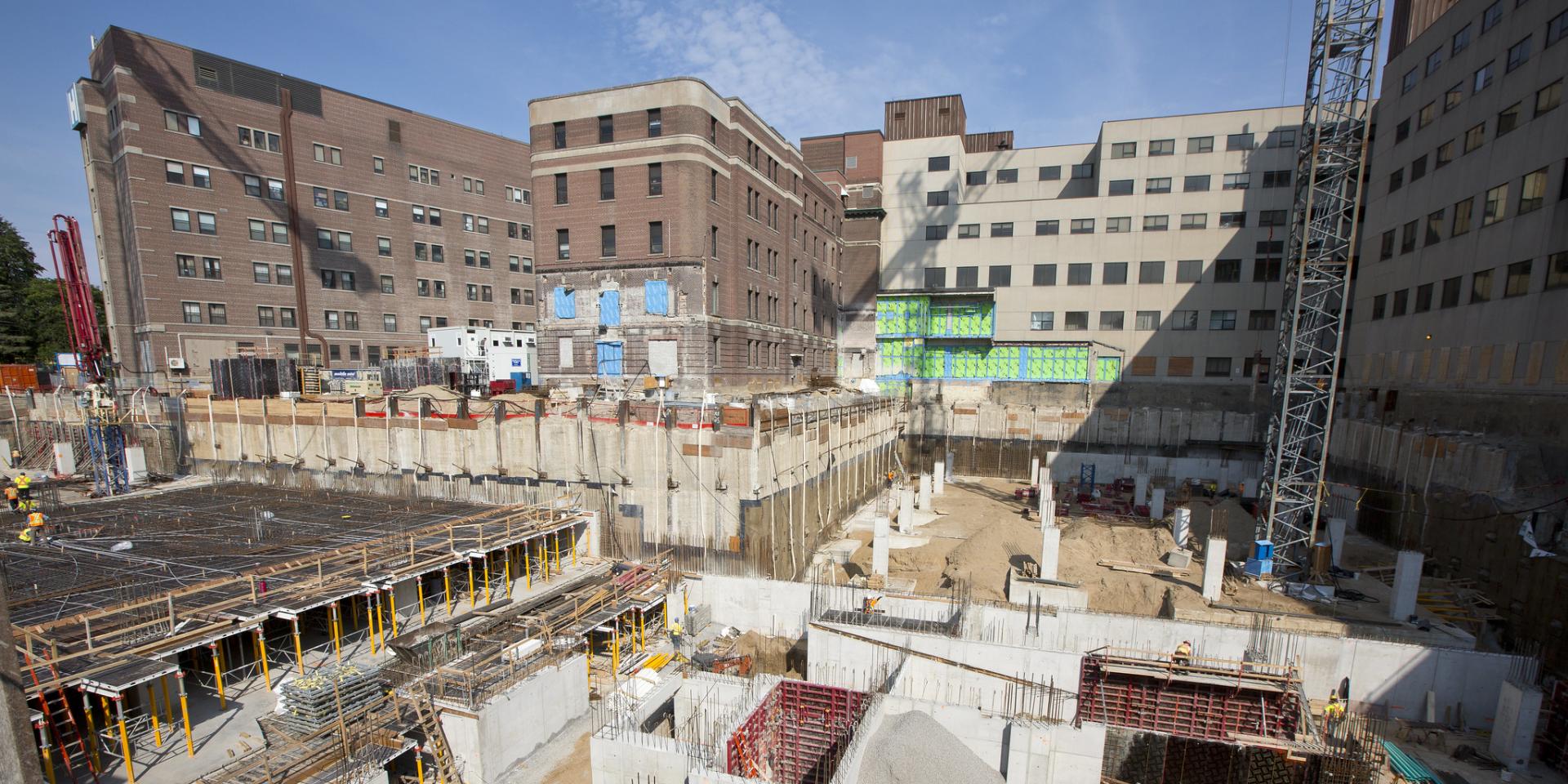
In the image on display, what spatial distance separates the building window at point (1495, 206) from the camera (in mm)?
24797

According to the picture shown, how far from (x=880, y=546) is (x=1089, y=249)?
33.7m

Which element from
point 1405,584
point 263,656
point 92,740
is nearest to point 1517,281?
point 1405,584

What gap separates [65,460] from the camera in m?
30.6

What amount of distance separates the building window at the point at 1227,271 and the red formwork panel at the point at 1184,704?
3748cm

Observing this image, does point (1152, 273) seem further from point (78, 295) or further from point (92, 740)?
point (78, 295)

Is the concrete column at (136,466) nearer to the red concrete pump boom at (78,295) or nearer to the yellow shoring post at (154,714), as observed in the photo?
the red concrete pump boom at (78,295)

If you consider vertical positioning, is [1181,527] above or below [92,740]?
above

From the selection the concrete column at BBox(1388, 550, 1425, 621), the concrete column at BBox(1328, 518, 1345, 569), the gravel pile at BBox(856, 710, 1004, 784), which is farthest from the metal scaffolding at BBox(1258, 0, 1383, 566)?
the gravel pile at BBox(856, 710, 1004, 784)

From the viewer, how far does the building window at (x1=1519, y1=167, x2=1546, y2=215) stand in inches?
898

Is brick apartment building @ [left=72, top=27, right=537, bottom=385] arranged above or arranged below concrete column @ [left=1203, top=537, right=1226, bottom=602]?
above

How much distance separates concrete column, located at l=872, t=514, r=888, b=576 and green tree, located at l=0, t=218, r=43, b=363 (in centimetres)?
6835

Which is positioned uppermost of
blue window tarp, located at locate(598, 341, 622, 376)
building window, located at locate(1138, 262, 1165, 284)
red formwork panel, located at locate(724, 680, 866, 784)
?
building window, located at locate(1138, 262, 1165, 284)

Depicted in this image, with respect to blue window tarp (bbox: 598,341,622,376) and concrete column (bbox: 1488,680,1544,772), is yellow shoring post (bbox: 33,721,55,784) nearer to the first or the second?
blue window tarp (bbox: 598,341,622,376)

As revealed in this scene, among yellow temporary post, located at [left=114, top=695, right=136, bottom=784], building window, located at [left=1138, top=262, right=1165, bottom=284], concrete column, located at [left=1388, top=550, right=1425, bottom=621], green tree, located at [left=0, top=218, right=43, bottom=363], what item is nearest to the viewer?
yellow temporary post, located at [left=114, top=695, right=136, bottom=784]
